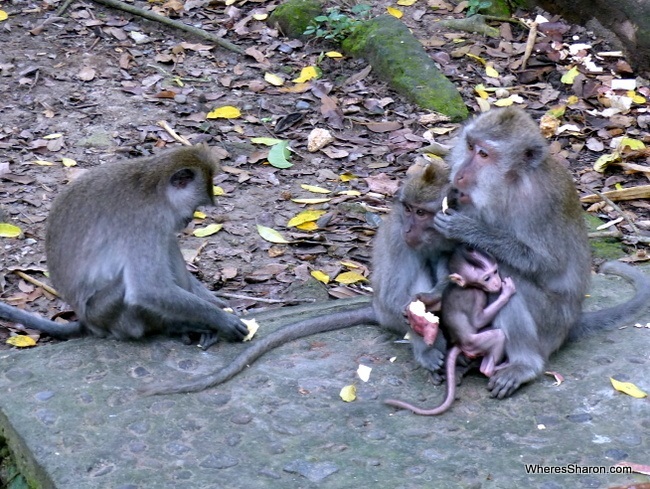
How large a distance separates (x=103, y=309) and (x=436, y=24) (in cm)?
548

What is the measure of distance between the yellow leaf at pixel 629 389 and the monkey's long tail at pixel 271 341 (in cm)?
Answer: 124

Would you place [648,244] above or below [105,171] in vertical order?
below

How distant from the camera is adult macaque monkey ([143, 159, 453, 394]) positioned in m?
4.45

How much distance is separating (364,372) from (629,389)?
1182mm

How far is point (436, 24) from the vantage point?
9281 millimetres

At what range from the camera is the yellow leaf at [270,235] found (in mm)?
6461

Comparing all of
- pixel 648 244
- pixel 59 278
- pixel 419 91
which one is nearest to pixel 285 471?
pixel 59 278

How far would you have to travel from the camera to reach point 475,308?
447 centimetres

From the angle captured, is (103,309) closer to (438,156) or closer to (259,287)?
(259,287)

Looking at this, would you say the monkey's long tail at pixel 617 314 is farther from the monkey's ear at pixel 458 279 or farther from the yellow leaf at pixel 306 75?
the yellow leaf at pixel 306 75

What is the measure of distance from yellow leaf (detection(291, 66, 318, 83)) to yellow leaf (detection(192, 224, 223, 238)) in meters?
2.31

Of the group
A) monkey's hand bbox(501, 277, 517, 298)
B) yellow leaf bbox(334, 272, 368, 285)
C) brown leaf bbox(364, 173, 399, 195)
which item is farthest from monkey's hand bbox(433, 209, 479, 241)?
brown leaf bbox(364, 173, 399, 195)

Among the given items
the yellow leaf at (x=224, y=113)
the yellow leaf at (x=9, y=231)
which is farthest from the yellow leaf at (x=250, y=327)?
the yellow leaf at (x=224, y=113)

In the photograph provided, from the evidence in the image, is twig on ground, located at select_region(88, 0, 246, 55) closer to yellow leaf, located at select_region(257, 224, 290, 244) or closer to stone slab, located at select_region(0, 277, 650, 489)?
yellow leaf, located at select_region(257, 224, 290, 244)
